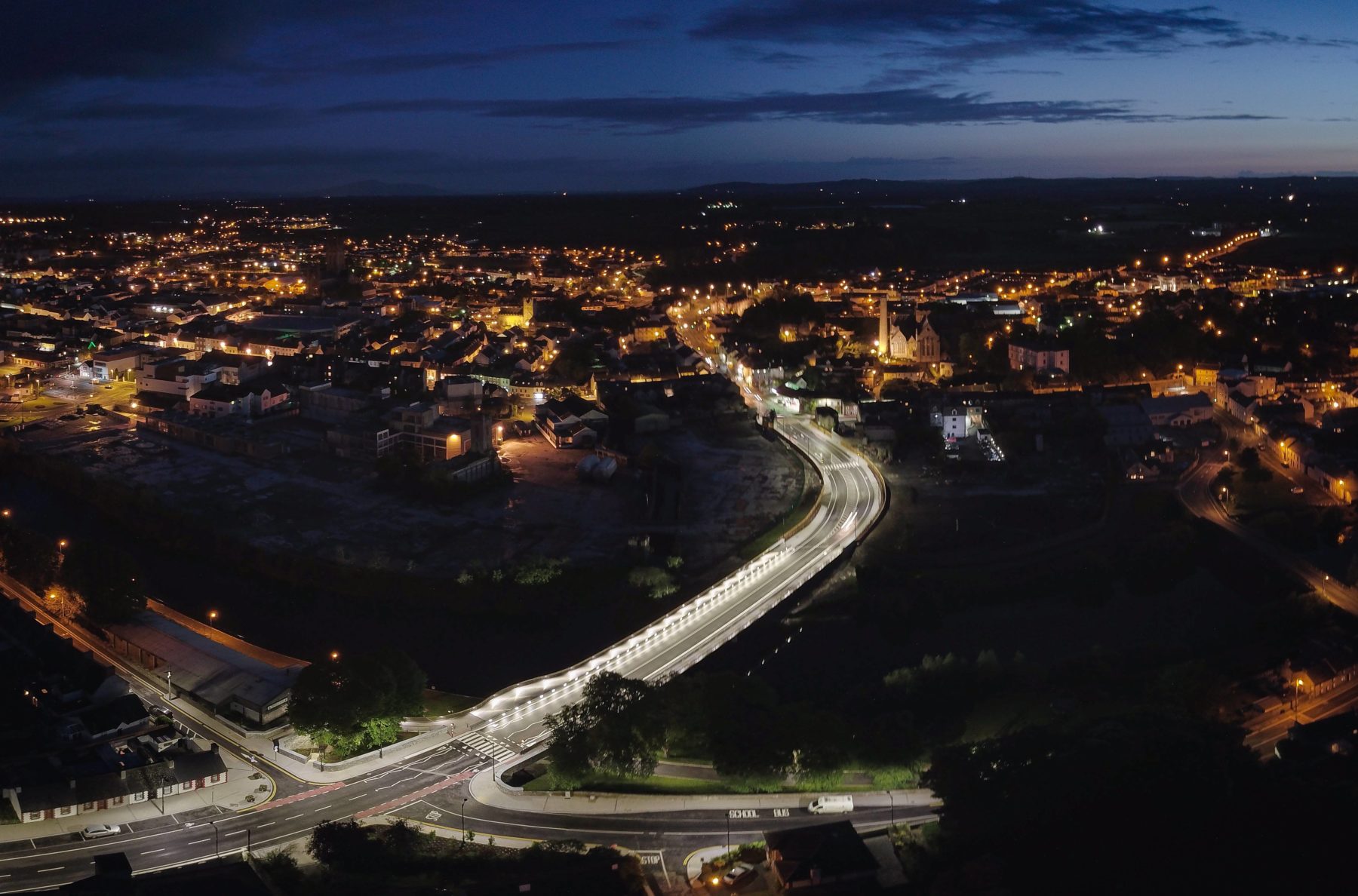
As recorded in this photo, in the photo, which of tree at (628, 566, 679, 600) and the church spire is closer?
tree at (628, 566, 679, 600)

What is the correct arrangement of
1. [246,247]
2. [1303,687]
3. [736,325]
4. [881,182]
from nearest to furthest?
[1303,687], [736,325], [246,247], [881,182]

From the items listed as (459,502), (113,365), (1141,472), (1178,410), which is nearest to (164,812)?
(459,502)

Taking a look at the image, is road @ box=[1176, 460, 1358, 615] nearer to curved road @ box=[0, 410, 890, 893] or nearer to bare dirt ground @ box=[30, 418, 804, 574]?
bare dirt ground @ box=[30, 418, 804, 574]

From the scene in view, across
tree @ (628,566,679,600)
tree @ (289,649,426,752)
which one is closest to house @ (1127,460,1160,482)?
tree @ (628,566,679,600)

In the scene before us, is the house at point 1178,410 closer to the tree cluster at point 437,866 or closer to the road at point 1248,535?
the road at point 1248,535

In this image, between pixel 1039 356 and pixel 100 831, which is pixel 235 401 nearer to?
pixel 100 831

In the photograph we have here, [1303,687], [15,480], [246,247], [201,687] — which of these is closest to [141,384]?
[15,480]

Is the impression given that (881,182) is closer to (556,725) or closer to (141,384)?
(141,384)
